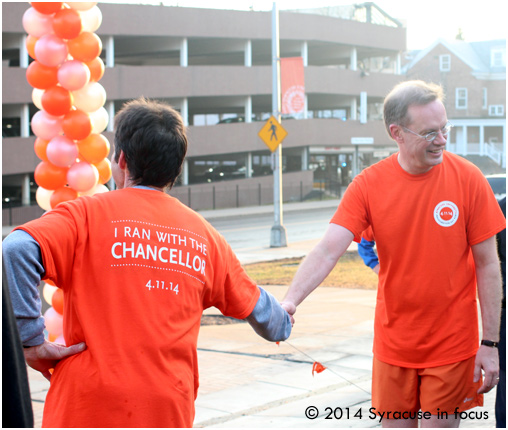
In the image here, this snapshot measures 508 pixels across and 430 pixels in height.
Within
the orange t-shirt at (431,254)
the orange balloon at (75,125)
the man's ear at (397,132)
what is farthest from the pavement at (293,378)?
the orange balloon at (75,125)

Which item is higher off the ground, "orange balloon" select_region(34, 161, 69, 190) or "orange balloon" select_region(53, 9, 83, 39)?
"orange balloon" select_region(53, 9, 83, 39)

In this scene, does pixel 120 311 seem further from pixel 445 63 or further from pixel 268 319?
pixel 445 63

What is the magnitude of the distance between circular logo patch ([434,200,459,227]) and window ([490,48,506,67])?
2700 inches

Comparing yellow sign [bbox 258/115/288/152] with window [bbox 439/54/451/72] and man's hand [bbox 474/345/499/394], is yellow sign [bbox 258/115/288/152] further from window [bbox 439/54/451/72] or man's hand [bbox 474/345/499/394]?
window [bbox 439/54/451/72]

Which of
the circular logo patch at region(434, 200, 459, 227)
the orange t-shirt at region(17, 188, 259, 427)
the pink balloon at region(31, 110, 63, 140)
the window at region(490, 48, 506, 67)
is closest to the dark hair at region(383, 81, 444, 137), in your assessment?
the circular logo patch at region(434, 200, 459, 227)

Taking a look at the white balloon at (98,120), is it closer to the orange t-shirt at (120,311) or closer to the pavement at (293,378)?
the pavement at (293,378)

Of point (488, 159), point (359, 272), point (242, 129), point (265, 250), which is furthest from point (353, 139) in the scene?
point (359, 272)

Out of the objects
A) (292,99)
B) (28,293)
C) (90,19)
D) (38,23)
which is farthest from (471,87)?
(28,293)

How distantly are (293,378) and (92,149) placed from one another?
123 inches

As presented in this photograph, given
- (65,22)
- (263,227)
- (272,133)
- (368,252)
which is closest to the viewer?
(368,252)

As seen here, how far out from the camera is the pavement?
569 cm

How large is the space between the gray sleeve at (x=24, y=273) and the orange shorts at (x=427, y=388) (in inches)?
76.2

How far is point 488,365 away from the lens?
3617 mm

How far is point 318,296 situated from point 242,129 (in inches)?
1289
